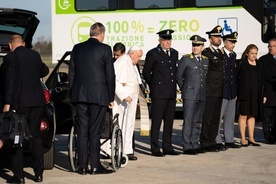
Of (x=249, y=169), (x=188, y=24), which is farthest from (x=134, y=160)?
(x=188, y=24)

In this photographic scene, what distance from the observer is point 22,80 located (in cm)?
1061

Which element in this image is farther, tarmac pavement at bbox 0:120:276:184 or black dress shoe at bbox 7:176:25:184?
tarmac pavement at bbox 0:120:276:184

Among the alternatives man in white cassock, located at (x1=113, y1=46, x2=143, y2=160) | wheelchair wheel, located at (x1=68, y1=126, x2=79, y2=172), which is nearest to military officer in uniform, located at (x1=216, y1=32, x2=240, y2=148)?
man in white cassock, located at (x1=113, y1=46, x2=143, y2=160)

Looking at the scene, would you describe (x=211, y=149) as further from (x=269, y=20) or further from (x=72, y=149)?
(x=269, y=20)

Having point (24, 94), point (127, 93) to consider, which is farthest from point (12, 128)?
point (127, 93)

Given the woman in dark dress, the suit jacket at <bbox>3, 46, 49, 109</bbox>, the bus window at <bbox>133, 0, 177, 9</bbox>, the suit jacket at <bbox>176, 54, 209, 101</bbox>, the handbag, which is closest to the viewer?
the handbag

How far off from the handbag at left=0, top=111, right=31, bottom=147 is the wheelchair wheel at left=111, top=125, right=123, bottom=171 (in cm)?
159

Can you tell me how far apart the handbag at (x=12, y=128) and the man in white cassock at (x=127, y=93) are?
2555 millimetres

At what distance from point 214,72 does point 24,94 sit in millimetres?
4436

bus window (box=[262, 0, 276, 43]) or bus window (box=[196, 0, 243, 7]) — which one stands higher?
bus window (box=[196, 0, 243, 7])

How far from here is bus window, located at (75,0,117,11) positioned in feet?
71.6

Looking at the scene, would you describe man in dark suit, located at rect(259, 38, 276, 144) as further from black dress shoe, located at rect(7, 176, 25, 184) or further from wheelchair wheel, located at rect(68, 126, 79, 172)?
black dress shoe, located at rect(7, 176, 25, 184)

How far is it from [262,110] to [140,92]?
3.07m

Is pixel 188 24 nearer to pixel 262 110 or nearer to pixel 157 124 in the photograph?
pixel 262 110
